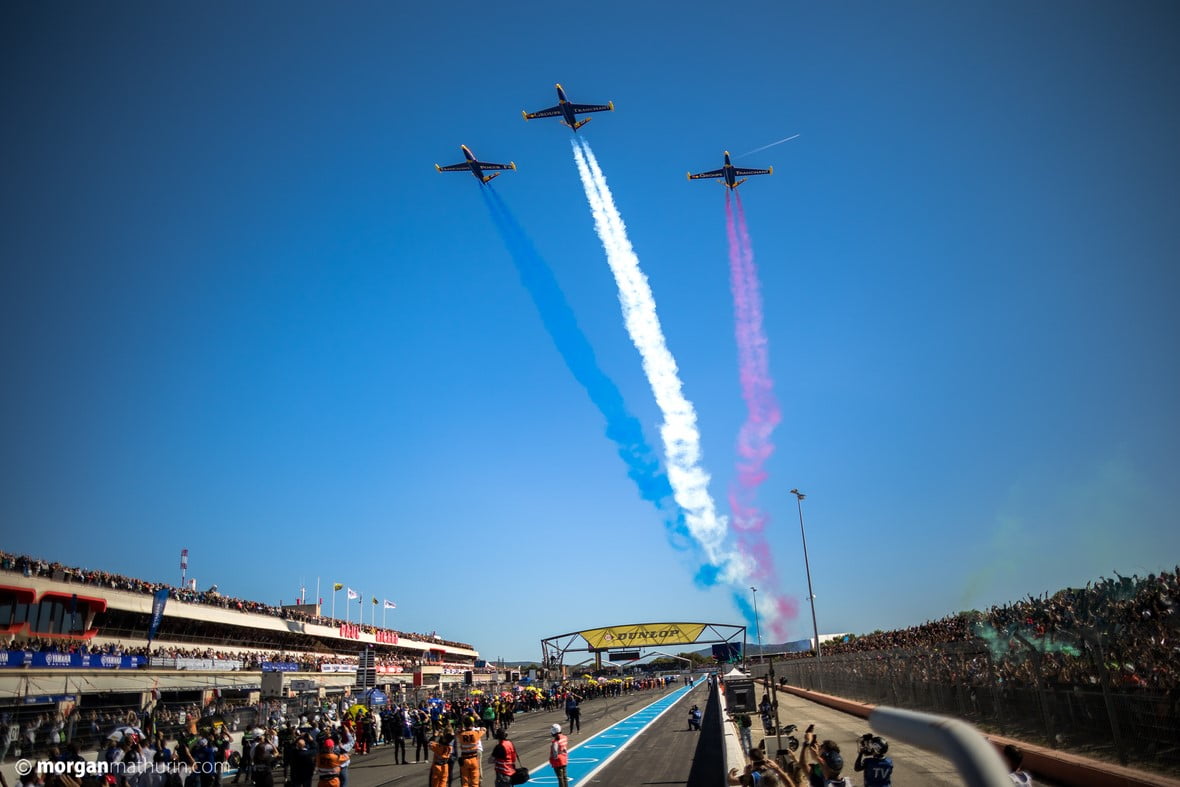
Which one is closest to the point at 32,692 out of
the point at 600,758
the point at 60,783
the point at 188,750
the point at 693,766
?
the point at 188,750

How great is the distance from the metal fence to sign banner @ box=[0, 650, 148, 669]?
30382 millimetres

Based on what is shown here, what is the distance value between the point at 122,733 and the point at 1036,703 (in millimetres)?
22053

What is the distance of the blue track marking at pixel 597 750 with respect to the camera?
19453 millimetres

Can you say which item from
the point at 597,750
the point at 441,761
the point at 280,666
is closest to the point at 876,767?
the point at 441,761

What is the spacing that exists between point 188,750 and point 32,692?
11.7 m

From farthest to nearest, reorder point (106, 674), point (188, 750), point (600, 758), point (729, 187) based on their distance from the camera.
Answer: point (729, 187) → point (106, 674) → point (600, 758) → point (188, 750)

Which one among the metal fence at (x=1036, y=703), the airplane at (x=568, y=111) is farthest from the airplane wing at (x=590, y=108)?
the metal fence at (x=1036, y=703)

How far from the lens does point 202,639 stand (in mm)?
47906

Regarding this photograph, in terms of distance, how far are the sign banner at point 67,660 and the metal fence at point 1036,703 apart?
30.4 meters

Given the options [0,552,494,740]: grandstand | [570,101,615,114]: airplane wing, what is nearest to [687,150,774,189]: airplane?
[570,101,615,114]: airplane wing

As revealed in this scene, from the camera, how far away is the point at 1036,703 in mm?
14195

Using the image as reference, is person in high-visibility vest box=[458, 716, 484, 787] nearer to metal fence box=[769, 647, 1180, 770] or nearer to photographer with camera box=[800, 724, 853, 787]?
photographer with camera box=[800, 724, 853, 787]

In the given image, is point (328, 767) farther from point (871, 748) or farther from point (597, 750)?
point (597, 750)

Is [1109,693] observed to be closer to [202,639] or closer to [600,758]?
[600,758]
